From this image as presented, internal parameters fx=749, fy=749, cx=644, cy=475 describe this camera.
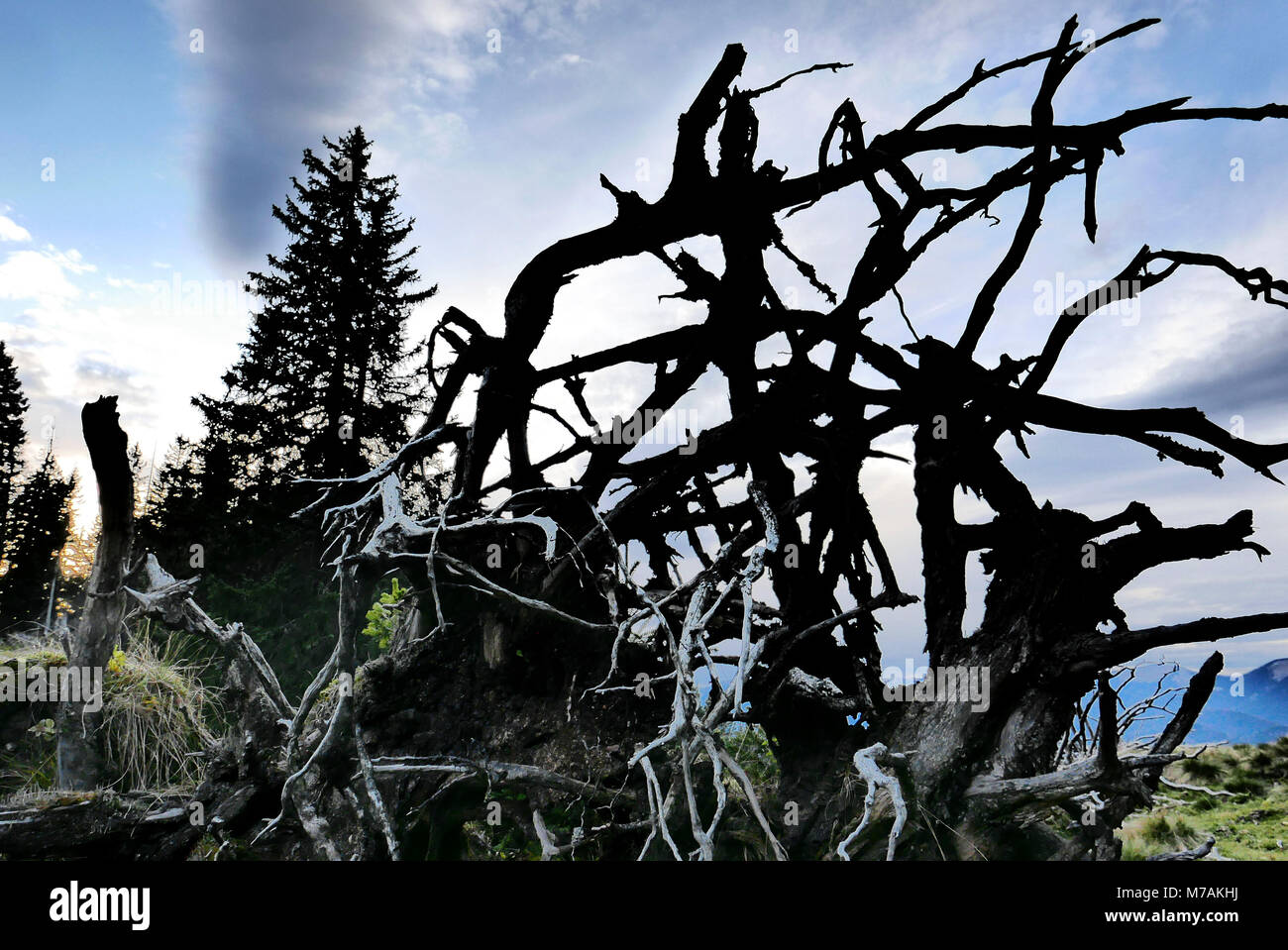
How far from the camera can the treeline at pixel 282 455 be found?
8.50 m

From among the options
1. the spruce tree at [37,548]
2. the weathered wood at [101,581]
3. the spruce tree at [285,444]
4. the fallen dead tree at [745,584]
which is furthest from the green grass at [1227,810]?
the spruce tree at [37,548]

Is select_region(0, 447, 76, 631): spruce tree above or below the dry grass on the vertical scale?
above

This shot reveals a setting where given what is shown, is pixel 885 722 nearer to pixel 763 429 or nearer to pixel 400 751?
pixel 763 429

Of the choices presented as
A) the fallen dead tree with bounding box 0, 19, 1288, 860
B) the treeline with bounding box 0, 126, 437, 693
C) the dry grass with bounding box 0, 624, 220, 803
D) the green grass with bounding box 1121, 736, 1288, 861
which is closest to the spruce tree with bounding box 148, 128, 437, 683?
the treeline with bounding box 0, 126, 437, 693

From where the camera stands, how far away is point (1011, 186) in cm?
287

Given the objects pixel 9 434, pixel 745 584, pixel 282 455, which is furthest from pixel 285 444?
pixel 745 584

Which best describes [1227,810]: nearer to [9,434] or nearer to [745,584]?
[745,584]

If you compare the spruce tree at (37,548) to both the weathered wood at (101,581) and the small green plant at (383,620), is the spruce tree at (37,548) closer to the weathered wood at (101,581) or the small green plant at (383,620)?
the weathered wood at (101,581)

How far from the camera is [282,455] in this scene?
8.84 m

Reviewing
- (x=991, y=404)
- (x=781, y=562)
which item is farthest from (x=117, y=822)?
(x=991, y=404)

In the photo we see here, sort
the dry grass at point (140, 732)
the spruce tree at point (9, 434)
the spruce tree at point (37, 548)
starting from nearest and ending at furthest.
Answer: the dry grass at point (140, 732) → the spruce tree at point (9, 434) → the spruce tree at point (37, 548)

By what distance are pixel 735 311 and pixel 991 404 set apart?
1.09m

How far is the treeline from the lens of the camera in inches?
335

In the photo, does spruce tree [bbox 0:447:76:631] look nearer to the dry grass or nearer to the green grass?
the dry grass
